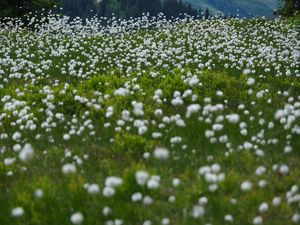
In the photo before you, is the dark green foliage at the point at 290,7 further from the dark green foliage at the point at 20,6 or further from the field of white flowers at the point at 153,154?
the field of white flowers at the point at 153,154

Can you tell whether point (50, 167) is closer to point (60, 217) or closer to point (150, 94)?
point (60, 217)

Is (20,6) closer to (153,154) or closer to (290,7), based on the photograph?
(290,7)

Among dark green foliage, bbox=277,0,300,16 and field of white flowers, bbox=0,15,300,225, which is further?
dark green foliage, bbox=277,0,300,16

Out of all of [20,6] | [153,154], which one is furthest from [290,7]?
[153,154]

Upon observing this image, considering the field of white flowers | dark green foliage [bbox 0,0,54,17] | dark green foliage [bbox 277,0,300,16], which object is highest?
the field of white flowers

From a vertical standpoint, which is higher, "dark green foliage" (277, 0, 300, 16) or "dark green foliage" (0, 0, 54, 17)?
"dark green foliage" (277, 0, 300, 16)

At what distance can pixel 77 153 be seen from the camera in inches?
332

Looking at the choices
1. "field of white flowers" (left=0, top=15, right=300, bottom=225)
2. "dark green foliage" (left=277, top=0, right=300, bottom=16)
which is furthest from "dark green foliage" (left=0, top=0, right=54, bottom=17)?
"dark green foliage" (left=277, top=0, right=300, bottom=16)

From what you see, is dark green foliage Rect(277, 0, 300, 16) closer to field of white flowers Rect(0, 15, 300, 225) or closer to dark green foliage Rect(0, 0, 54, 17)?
dark green foliage Rect(0, 0, 54, 17)

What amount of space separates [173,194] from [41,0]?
79.1 ft

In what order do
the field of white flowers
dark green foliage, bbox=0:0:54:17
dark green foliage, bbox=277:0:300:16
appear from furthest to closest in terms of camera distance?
dark green foliage, bbox=277:0:300:16 < dark green foliage, bbox=0:0:54:17 < the field of white flowers

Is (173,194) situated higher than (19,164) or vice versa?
(173,194)

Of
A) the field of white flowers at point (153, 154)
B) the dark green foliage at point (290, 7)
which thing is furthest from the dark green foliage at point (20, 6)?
the dark green foliage at point (290, 7)

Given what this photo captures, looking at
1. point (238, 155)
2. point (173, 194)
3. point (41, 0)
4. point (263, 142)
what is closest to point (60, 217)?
point (173, 194)
